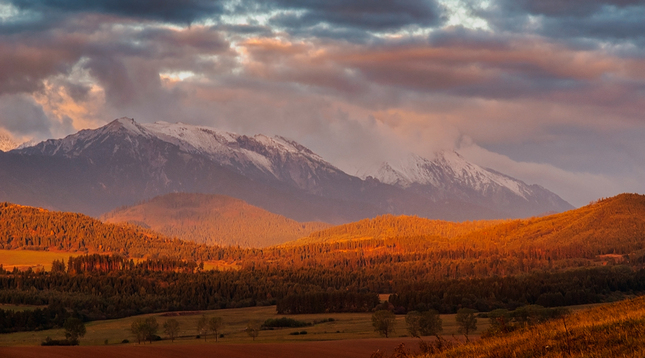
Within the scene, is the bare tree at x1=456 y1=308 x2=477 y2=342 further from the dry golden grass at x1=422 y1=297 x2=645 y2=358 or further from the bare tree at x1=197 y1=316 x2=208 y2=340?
the dry golden grass at x1=422 y1=297 x2=645 y2=358

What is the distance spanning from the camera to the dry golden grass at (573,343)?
30391 mm

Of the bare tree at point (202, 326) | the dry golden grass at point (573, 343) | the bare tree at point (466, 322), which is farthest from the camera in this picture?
the bare tree at point (202, 326)

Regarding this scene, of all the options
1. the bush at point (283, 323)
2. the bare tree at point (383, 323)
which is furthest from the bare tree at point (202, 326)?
the bare tree at point (383, 323)

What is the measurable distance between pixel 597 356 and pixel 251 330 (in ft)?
414

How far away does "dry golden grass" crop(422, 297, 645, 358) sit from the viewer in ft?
99.7

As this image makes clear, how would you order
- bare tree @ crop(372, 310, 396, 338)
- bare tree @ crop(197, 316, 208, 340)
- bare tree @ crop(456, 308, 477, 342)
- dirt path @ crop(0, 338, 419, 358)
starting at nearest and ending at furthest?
dirt path @ crop(0, 338, 419, 358)
bare tree @ crop(372, 310, 396, 338)
bare tree @ crop(456, 308, 477, 342)
bare tree @ crop(197, 316, 208, 340)

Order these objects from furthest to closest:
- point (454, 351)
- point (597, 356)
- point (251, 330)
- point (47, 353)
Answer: point (251, 330), point (47, 353), point (454, 351), point (597, 356)

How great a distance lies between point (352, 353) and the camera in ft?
292

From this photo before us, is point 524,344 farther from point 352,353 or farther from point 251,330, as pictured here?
point 251,330

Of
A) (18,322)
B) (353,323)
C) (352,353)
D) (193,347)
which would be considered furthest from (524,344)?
(18,322)

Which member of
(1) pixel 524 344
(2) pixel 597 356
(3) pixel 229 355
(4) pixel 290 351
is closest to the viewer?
(2) pixel 597 356

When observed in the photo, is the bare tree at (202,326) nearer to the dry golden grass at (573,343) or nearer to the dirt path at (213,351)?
the dirt path at (213,351)

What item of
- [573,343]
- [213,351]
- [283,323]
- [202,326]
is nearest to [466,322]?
[283,323]

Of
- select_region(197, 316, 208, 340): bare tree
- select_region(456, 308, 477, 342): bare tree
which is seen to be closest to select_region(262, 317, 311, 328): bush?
select_region(197, 316, 208, 340): bare tree
